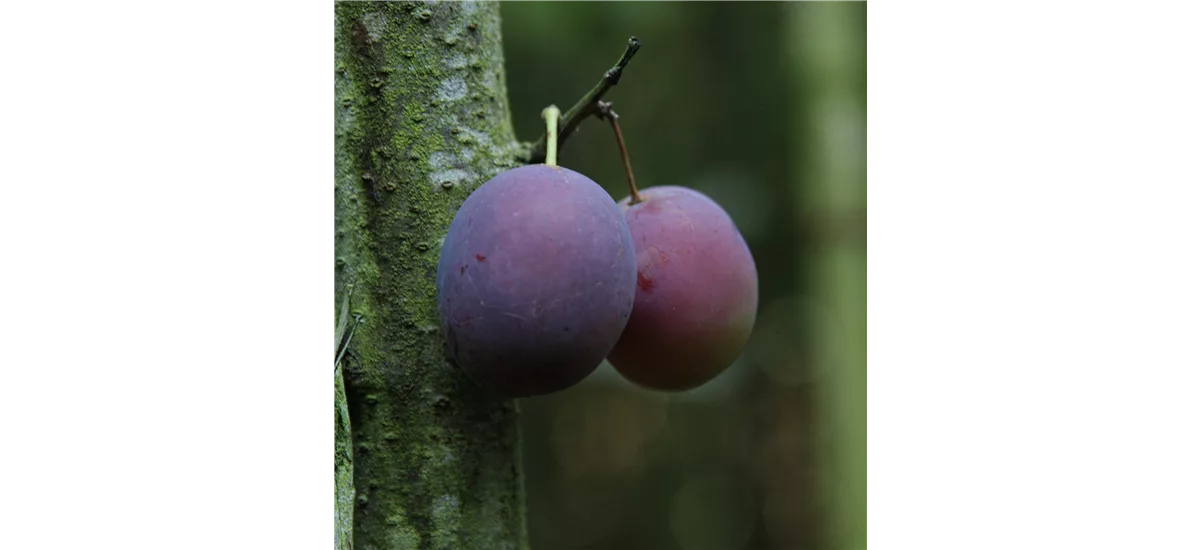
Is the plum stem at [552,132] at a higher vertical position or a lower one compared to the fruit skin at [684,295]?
higher

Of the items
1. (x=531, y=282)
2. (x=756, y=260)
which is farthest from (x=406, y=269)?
(x=756, y=260)

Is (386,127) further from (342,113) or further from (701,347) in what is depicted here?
(701,347)

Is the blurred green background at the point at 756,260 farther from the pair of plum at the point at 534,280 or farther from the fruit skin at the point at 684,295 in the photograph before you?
the pair of plum at the point at 534,280

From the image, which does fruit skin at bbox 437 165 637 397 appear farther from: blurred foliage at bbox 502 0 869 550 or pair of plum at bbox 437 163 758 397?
blurred foliage at bbox 502 0 869 550

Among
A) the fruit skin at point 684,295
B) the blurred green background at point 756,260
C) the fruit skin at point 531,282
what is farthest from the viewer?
the blurred green background at point 756,260

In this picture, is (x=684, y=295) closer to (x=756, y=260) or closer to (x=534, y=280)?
(x=534, y=280)

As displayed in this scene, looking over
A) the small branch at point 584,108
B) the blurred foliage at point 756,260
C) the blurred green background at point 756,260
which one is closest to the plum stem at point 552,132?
the small branch at point 584,108
